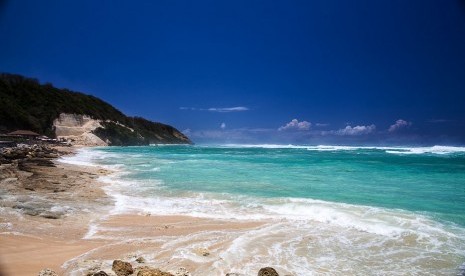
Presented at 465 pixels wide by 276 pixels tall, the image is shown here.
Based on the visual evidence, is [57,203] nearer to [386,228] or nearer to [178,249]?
[178,249]

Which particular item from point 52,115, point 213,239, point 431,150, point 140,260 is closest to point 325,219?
point 213,239

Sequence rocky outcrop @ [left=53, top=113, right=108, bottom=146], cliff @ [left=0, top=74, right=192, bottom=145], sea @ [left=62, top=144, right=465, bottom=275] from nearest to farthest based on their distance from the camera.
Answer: sea @ [left=62, top=144, right=465, bottom=275] < cliff @ [left=0, top=74, right=192, bottom=145] < rocky outcrop @ [left=53, top=113, right=108, bottom=146]

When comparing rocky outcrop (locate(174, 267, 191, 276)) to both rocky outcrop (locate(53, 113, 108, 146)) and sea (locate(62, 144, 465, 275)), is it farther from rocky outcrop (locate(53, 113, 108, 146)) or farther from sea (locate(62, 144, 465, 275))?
rocky outcrop (locate(53, 113, 108, 146))

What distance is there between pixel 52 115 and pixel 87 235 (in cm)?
7239

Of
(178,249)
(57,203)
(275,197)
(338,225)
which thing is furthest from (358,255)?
(57,203)

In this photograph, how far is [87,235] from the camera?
20.6 ft

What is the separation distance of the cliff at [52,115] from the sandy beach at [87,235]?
56936 mm

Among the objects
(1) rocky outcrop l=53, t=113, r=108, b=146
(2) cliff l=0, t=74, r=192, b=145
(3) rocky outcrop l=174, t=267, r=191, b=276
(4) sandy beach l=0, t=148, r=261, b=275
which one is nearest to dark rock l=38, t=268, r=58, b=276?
(4) sandy beach l=0, t=148, r=261, b=275

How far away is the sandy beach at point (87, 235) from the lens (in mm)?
4766

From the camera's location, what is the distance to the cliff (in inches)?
2395

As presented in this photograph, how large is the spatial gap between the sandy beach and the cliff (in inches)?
2242

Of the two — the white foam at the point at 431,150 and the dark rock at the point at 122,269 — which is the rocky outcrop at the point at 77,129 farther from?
the dark rock at the point at 122,269

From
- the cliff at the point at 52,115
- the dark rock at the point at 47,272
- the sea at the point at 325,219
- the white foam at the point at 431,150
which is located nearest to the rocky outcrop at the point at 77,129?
the cliff at the point at 52,115

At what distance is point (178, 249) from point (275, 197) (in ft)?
18.5
